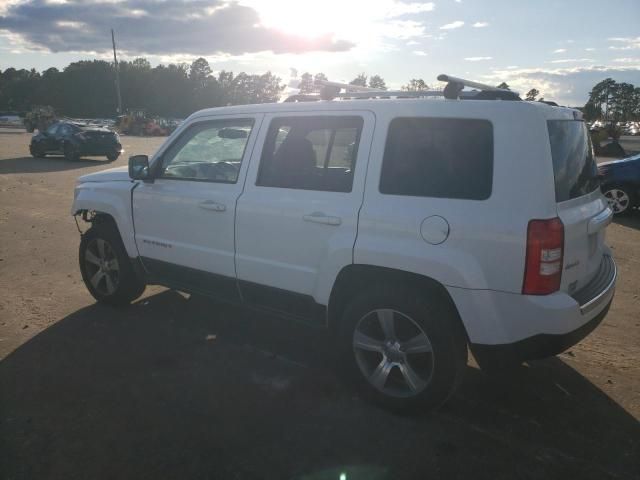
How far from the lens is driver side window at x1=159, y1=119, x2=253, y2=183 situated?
3.99m

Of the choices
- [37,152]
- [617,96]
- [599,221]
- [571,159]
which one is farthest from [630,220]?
[617,96]

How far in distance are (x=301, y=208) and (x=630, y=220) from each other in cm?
885

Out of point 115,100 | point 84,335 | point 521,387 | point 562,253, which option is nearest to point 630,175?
point 521,387

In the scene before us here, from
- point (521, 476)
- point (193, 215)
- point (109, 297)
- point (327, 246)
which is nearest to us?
point (521, 476)

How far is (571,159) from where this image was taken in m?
3.00

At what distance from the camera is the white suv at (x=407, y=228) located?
2738mm

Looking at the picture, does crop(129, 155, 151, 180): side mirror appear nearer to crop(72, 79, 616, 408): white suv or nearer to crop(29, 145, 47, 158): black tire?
crop(72, 79, 616, 408): white suv

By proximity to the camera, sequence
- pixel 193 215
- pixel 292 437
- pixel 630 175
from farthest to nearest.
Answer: pixel 630 175
pixel 193 215
pixel 292 437

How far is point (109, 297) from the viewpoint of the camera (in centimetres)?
501

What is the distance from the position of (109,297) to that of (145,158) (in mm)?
1511

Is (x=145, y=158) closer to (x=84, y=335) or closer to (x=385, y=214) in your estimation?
(x=84, y=335)

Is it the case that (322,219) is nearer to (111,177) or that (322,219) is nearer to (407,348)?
(407,348)

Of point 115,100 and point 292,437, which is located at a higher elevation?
point 115,100

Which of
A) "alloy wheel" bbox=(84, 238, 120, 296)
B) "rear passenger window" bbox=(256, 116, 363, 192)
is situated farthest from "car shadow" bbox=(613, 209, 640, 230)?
"alloy wheel" bbox=(84, 238, 120, 296)
